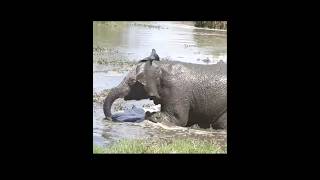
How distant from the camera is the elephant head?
631 cm

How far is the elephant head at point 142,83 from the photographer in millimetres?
6312

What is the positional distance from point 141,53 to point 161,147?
105cm

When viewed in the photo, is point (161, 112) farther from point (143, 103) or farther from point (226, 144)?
point (226, 144)

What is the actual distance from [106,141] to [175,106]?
84cm

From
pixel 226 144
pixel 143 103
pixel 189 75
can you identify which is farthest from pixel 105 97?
pixel 226 144

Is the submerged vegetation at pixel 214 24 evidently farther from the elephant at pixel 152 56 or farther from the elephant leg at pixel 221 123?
the elephant leg at pixel 221 123

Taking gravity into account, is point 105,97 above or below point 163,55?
below

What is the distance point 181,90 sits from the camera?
6312mm

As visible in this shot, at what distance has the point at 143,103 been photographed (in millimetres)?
6328

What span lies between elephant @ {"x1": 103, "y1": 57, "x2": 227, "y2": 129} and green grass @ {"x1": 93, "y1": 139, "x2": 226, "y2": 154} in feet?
0.79

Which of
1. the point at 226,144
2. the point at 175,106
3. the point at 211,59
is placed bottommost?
the point at 226,144

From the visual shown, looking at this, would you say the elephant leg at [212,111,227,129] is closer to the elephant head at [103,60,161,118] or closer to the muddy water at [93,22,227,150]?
the muddy water at [93,22,227,150]

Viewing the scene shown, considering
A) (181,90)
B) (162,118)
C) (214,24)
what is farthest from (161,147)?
(214,24)

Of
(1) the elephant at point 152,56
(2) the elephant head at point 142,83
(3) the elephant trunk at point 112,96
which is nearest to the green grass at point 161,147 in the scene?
(3) the elephant trunk at point 112,96
